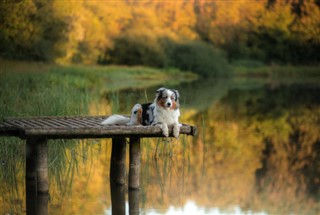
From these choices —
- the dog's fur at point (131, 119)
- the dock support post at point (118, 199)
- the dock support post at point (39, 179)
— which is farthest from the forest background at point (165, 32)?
the dock support post at point (39, 179)

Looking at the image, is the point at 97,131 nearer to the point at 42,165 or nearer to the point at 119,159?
the point at 42,165

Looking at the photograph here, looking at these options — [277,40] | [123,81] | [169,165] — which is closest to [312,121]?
[169,165]

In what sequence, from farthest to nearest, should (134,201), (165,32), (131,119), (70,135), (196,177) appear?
(165,32) < (196,177) < (131,119) < (134,201) < (70,135)

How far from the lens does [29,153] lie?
27.4 ft

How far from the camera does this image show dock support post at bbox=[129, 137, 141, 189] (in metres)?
8.16

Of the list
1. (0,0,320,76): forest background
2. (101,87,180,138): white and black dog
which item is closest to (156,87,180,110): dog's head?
(101,87,180,138): white and black dog

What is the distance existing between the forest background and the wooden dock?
1532cm

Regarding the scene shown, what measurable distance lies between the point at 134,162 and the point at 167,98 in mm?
881

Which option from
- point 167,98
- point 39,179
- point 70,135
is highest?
point 167,98

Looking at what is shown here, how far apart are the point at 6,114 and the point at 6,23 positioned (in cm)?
1434

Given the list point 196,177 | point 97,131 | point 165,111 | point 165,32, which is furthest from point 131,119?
point 165,32

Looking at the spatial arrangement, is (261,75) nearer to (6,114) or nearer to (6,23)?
(6,23)

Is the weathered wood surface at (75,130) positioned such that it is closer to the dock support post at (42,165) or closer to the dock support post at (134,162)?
the dock support post at (42,165)

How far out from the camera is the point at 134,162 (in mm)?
8156
